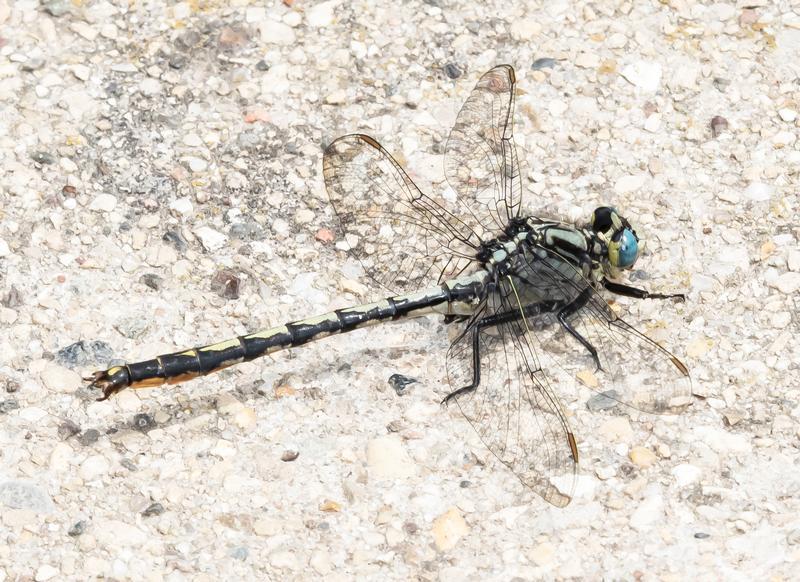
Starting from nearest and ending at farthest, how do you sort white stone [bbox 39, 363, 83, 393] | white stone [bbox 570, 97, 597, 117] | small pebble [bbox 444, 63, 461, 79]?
white stone [bbox 39, 363, 83, 393] < white stone [bbox 570, 97, 597, 117] < small pebble [bbox 444, 63, 461, 79]

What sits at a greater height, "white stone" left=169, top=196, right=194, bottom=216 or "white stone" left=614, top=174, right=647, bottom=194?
"white stone" left=614, top=174, right=647, bottom=194

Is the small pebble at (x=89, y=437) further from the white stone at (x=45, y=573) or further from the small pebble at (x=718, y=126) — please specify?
the small pebble at (x=718, y=126)

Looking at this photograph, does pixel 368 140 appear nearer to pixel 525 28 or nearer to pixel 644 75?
pixel 525 28

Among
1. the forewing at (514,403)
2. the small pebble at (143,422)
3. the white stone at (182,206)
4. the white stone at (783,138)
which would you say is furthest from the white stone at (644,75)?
the small pebble at (143,422)

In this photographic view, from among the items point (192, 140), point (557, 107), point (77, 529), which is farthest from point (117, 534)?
point (557, 107)

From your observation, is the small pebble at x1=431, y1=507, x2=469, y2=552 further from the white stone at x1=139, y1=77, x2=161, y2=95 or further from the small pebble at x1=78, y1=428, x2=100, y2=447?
the white stone at x1=139, y1=77, x2=161, y2=95

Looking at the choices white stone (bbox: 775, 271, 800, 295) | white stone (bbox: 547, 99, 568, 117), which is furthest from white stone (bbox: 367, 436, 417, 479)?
white stone (bbox: 547, 99, 568, 117)
